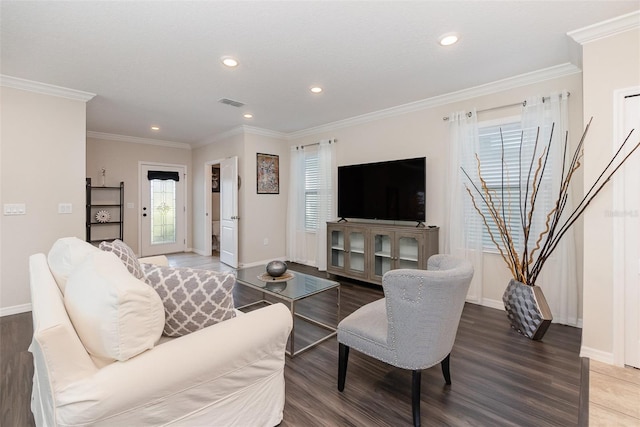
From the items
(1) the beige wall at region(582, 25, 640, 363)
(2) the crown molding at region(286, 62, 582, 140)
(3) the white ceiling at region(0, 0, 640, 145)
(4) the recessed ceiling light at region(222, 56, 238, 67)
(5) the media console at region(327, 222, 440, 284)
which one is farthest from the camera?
(5) the media console at region(327, 222, 440, 284)

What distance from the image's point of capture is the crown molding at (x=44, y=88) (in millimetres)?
3120

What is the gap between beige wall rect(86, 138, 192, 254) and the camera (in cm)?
565

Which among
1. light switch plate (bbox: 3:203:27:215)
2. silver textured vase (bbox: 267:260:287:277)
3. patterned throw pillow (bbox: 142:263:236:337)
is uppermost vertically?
light switch plate (bbox: 3:203:27:215)

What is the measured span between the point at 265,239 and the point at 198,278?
4111 mm

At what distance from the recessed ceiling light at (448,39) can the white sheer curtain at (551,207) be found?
126 centimetres

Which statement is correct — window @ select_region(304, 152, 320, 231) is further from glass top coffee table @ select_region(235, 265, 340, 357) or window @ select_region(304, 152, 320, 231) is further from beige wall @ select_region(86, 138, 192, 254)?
beige wall @ select_region(86, 138, 192, 254)

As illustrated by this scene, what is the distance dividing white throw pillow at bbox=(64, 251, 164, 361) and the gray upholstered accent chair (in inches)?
43.7

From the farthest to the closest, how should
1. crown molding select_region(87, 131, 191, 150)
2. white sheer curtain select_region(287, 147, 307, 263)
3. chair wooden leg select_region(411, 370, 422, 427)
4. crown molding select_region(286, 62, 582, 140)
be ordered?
1. crown molding select_region(87, 131, 191, 150)
2. white sheer curtain select_region(287, 147, 307, 263)
3. crown molding select_region(286, 62, 582, 140)
4. chair wooden leg select_region(411, 370, 422, 427)

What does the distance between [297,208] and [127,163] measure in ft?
11.9

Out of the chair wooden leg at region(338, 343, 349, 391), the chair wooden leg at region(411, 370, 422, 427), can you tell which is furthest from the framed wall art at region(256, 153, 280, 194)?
the chair wooden leg at region(411, 370, 422, 427)

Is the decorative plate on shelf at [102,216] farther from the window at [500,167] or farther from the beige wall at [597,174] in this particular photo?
the beige wall at [597,174]

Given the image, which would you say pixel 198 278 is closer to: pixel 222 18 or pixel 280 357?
pixel 280 357

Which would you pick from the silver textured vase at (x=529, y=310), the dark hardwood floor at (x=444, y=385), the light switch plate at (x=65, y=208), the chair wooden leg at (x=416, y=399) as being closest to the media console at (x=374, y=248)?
the silver textured vase at (x=529, y=310)

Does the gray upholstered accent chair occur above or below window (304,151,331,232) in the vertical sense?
below
